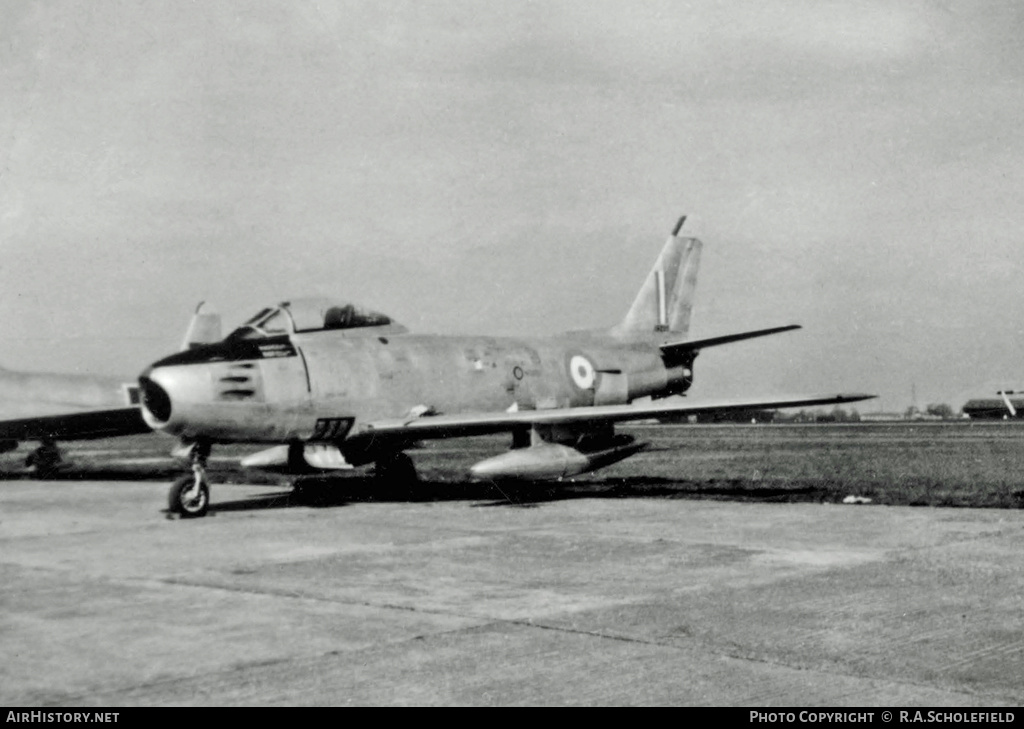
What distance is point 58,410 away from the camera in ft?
74.2

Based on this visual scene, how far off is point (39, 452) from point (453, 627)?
19.6 metres

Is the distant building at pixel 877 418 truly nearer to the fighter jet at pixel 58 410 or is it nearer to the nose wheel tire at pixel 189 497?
the fighter jet at pixel 58 410

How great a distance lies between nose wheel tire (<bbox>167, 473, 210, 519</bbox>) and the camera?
12.0 m

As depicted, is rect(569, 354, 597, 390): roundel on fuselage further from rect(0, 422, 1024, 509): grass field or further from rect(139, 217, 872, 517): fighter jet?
rect(0, 422, 1024, 509): grass field

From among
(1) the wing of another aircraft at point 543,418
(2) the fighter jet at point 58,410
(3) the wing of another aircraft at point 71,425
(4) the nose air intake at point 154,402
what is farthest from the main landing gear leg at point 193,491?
(3) the wing of another aircraft at point 71,425

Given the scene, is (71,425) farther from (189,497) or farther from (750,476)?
(750,476)

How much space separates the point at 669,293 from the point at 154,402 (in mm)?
10552

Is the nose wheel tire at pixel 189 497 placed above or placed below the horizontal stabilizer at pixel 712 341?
below

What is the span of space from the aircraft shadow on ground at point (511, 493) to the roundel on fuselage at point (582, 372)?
158 centimetres

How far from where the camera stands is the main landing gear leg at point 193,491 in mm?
11969

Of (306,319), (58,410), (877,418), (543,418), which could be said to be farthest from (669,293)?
(877,418)

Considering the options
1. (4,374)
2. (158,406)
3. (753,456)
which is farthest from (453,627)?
(4,374)

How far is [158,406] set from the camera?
1172cm

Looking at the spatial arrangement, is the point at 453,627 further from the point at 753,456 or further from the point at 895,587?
the point at 753,456
